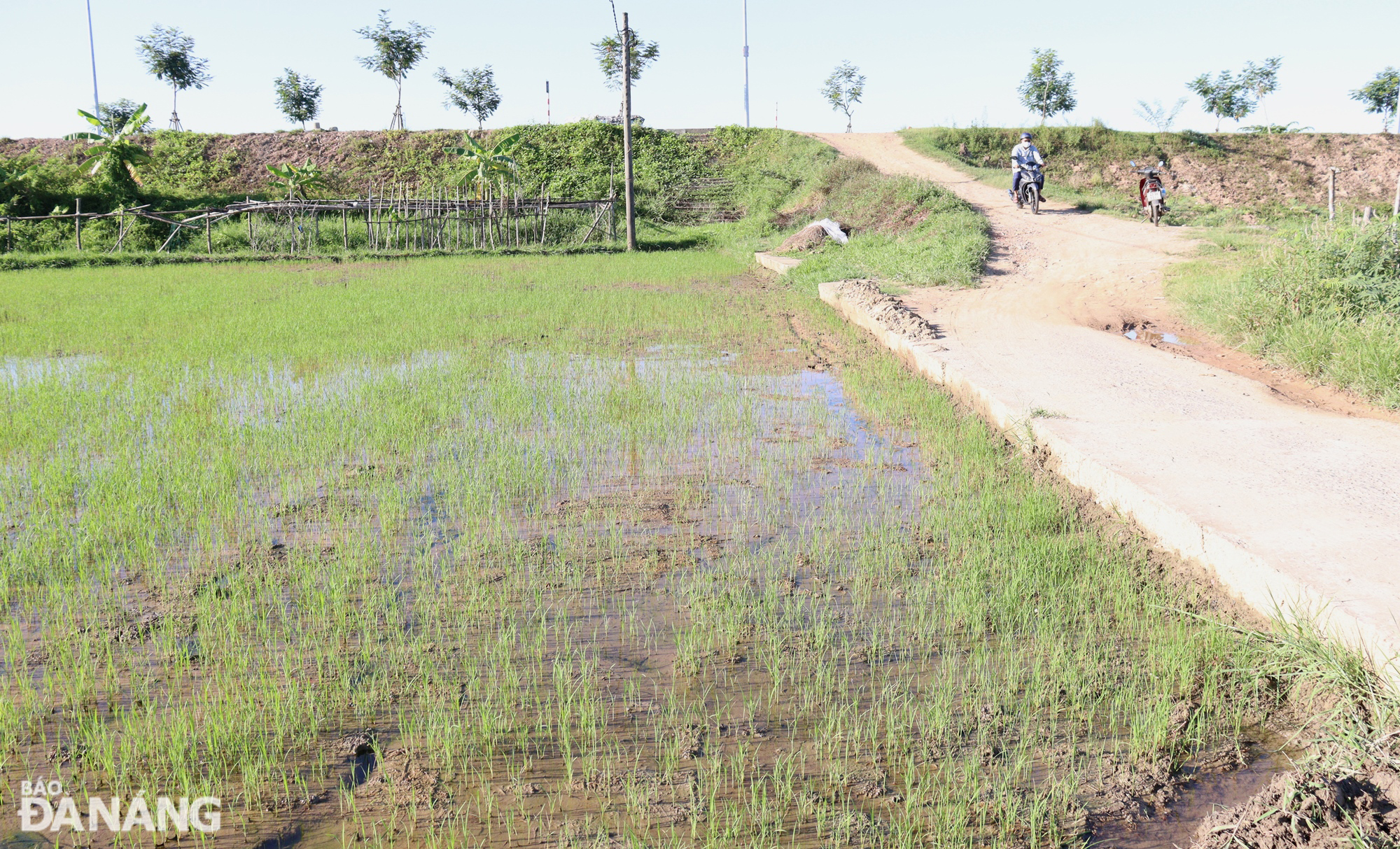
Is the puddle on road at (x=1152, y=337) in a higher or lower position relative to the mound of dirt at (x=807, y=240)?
lower

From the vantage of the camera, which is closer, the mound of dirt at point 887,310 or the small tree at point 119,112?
the mound of dirt at point 887,310

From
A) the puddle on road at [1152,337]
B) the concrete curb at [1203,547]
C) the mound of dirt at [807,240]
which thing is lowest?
the concrete curb at [1203,547]

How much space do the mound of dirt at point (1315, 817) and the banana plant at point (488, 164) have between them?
21375 millimetres

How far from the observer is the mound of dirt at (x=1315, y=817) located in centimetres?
193

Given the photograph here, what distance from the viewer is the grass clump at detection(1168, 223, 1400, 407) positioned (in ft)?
19.1

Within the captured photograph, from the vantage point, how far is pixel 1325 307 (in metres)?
6.91

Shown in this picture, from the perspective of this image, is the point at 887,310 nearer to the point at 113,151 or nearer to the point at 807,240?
the point at 807,240

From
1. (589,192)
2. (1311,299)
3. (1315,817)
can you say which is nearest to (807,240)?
(1311,299)

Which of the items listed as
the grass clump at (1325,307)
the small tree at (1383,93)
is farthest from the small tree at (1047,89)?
the grass clump at (1325,307)

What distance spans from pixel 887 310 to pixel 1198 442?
4579mm

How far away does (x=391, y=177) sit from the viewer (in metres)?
28.1

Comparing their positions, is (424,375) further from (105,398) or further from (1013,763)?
(1013,763)

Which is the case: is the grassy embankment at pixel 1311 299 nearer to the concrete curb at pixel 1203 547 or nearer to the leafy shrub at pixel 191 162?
the concrete curb at pixel 1203 547

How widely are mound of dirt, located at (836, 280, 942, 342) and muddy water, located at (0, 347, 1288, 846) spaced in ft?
10.9
